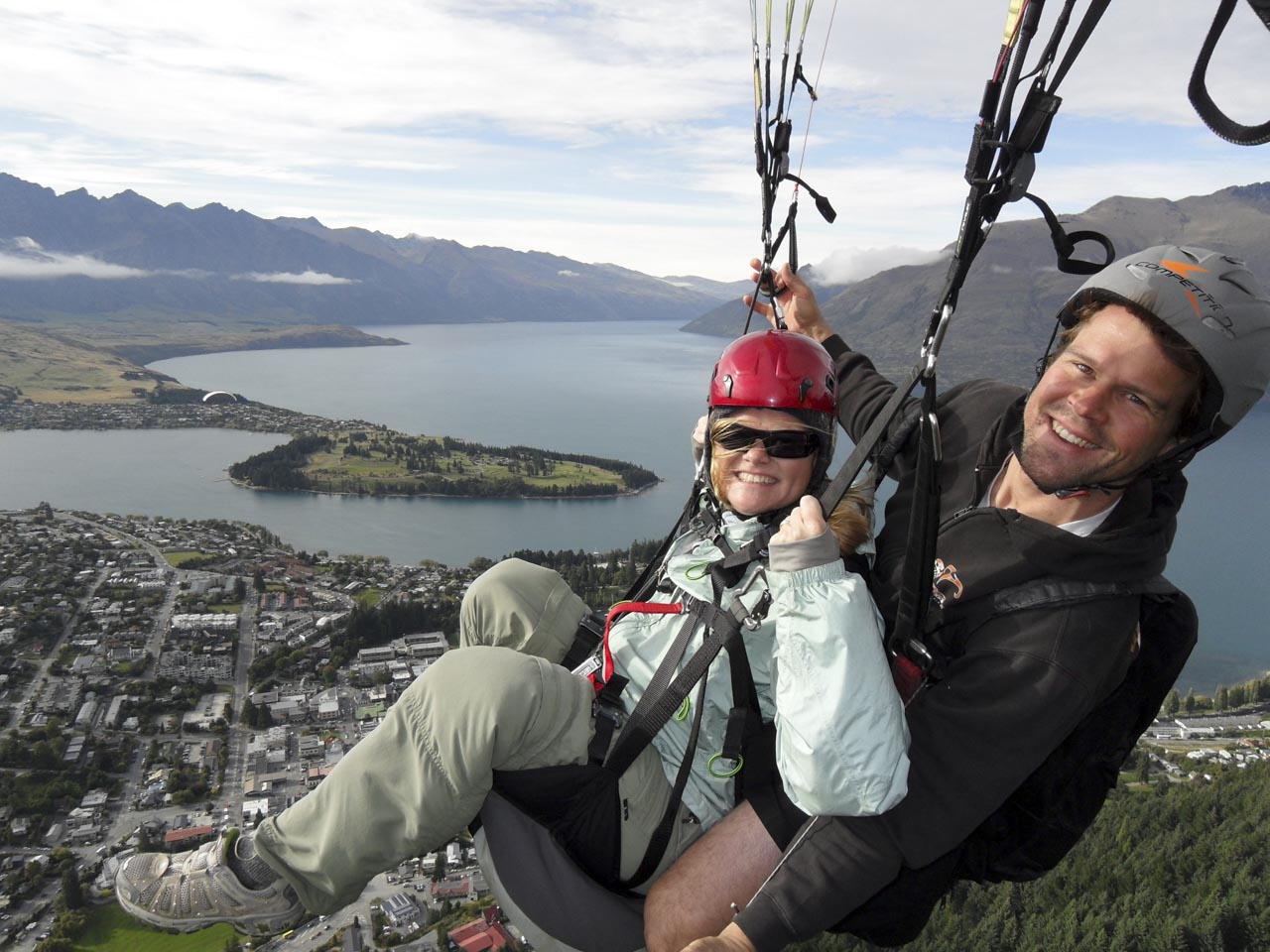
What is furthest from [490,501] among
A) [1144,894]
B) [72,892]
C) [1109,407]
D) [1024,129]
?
[1024,129]

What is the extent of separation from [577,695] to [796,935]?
707 millimetres

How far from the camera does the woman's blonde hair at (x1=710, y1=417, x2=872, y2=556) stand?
2021 mm

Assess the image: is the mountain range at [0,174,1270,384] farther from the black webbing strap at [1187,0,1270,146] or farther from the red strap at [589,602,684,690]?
the black webbing strap at [1187,0,1270,146]

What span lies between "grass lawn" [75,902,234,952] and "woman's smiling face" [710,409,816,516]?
14667 mm

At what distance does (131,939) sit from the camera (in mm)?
13625

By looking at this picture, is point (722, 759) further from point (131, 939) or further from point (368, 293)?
point (368, 293)

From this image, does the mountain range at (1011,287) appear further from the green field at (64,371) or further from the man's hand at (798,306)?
the man's hand at (798,306)

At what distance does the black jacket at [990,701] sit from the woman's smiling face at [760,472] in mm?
550

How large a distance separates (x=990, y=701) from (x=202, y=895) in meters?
1.82

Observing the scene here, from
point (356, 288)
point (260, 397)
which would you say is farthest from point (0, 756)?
point (356, 288)

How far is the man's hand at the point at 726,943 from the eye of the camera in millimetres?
1654

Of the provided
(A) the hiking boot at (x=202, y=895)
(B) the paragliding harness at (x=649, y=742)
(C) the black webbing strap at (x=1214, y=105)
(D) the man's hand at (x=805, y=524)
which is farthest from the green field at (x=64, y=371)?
(C) the black webbing strap at (x=1214, y=105)

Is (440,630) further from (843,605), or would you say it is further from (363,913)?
(843,605)

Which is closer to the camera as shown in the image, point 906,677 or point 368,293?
point 906,677
